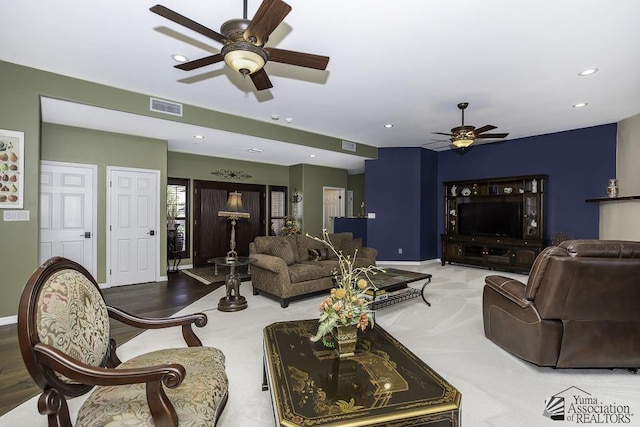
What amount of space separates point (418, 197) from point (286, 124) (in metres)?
3.71

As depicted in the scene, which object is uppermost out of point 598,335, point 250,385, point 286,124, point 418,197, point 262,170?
point 286,124

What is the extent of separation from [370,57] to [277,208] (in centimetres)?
583

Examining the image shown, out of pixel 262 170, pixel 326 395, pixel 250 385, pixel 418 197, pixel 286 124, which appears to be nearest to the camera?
pixel 326 395

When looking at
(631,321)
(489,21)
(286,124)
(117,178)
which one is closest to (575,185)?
(631,321)

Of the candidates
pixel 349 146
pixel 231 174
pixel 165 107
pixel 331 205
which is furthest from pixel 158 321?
pixel 331 205

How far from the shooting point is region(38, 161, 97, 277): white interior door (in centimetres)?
464

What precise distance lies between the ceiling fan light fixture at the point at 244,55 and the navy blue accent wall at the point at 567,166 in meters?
6.56

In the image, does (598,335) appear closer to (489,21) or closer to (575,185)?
(489,21)

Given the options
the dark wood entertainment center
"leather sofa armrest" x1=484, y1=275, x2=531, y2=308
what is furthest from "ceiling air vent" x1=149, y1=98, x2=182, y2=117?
the dark wood entertainment center

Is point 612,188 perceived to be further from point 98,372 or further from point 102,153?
point 102,153

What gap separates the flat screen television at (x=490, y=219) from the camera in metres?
6.48

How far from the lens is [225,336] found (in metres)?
3.14

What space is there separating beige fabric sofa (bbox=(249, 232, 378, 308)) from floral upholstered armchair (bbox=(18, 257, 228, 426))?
2.53 meters

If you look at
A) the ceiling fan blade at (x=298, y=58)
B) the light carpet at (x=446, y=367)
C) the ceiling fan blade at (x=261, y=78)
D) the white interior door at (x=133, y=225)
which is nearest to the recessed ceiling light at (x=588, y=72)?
the light carpet at (x=446, y=367)
